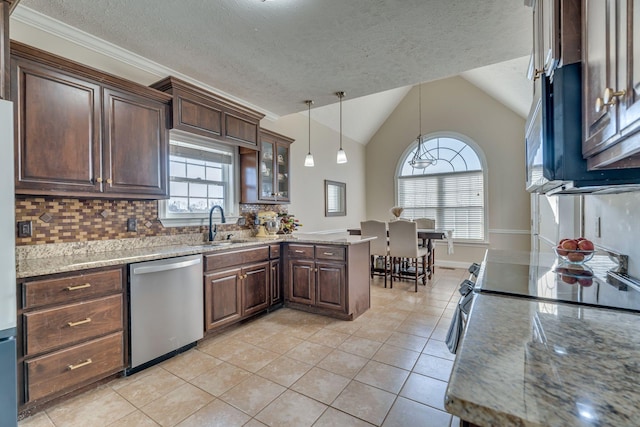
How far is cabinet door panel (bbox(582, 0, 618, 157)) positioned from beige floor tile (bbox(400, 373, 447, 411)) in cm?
165

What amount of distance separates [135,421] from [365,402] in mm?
1351

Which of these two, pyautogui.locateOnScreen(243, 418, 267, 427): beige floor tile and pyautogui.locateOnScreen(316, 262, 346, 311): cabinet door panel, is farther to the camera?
pyautogui.locateOnScreen(316, 262, 346, 311): cabinet door panel

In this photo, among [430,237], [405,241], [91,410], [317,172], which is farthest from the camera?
[317,172]

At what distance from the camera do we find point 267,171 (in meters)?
3.90

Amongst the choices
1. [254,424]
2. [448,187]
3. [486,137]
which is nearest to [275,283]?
[254,424]

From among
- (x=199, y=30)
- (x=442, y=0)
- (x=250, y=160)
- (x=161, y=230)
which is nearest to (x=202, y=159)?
(x=250, y=160)

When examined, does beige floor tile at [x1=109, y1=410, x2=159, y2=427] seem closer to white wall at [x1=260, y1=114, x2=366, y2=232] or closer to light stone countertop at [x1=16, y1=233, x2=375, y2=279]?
light stone countertop at [x1=16, y1=233, x2=375, y2=279]

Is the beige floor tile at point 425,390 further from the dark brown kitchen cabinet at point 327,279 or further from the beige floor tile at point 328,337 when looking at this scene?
the dark brown kitchen cabinet at point 327,279

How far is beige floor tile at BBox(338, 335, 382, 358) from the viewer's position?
246cm

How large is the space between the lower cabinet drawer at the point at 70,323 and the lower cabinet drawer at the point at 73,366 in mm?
58

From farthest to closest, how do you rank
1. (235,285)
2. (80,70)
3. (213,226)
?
(213,226), (235,285), (80,70)

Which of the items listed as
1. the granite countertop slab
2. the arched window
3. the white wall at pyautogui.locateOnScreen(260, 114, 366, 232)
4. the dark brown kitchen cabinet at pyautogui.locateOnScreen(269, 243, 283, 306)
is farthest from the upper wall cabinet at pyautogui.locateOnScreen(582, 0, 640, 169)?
the arched window

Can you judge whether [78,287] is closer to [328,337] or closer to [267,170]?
[328,337]

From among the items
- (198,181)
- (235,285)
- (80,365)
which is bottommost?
(80,365)
